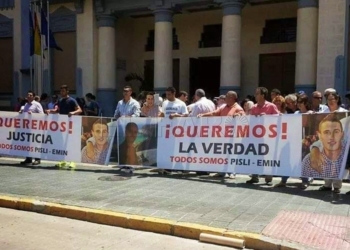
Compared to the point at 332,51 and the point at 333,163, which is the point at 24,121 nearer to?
the point at 333,163

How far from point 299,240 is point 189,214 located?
1668mm

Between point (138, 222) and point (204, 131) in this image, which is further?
point (204, 131)

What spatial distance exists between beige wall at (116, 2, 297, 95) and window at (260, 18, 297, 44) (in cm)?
16

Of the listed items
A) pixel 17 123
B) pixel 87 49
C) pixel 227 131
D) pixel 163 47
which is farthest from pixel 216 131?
pixel 87 49

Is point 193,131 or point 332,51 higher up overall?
point 332,51

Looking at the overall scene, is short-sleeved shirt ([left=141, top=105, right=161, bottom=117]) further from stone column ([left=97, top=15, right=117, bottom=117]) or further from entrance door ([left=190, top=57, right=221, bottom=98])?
entrance door ([left=190, top=57, right=221, bottom=98])

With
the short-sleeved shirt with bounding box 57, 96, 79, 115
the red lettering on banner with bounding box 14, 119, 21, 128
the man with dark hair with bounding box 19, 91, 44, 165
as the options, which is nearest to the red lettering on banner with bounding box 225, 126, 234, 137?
the short-sleeved shirt with bounding box 57, 96, 79, 115

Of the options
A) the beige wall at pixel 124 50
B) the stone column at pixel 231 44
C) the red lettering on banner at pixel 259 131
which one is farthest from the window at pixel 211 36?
the red lettering on banner at pixel 259 131

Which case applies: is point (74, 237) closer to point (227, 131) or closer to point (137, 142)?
point (227, 131)

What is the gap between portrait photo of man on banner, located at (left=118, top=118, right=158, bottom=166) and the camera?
9539mm

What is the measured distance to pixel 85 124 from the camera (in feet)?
33.4

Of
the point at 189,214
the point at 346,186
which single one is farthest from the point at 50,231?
the point at 346,186

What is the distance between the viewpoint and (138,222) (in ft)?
19.9

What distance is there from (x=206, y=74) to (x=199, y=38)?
1.54 meters
